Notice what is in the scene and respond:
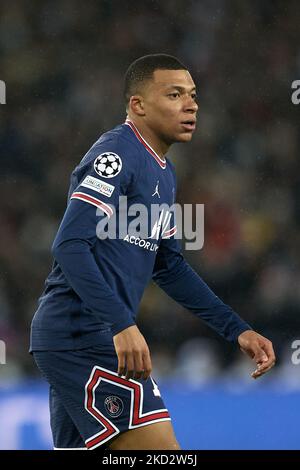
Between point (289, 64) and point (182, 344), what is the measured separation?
10.3 ft

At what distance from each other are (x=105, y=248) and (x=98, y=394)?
438 millimetres

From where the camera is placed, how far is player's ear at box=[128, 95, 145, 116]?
121 inches

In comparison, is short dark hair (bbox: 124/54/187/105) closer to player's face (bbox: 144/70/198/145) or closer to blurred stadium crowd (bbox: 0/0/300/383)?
player's face (bbox: 144/70/198/145)

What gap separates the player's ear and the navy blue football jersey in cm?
5

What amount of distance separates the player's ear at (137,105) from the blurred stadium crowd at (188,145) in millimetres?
3123

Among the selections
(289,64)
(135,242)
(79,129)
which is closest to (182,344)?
(79,129)

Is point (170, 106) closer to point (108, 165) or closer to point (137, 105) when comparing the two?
point (137, 105)

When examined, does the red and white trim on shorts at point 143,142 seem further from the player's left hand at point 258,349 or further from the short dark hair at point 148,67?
the player's left hand at point 258,349

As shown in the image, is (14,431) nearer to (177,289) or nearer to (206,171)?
(177,289)

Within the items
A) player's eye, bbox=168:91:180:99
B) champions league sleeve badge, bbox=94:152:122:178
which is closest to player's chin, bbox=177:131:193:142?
player's eye, bbox=168:91:180:99

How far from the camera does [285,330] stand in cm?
640

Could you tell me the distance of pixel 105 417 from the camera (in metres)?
2.78

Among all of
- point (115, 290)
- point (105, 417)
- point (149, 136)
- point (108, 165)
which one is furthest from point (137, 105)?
point (105, 417)

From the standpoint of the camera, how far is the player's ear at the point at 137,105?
3.07m
